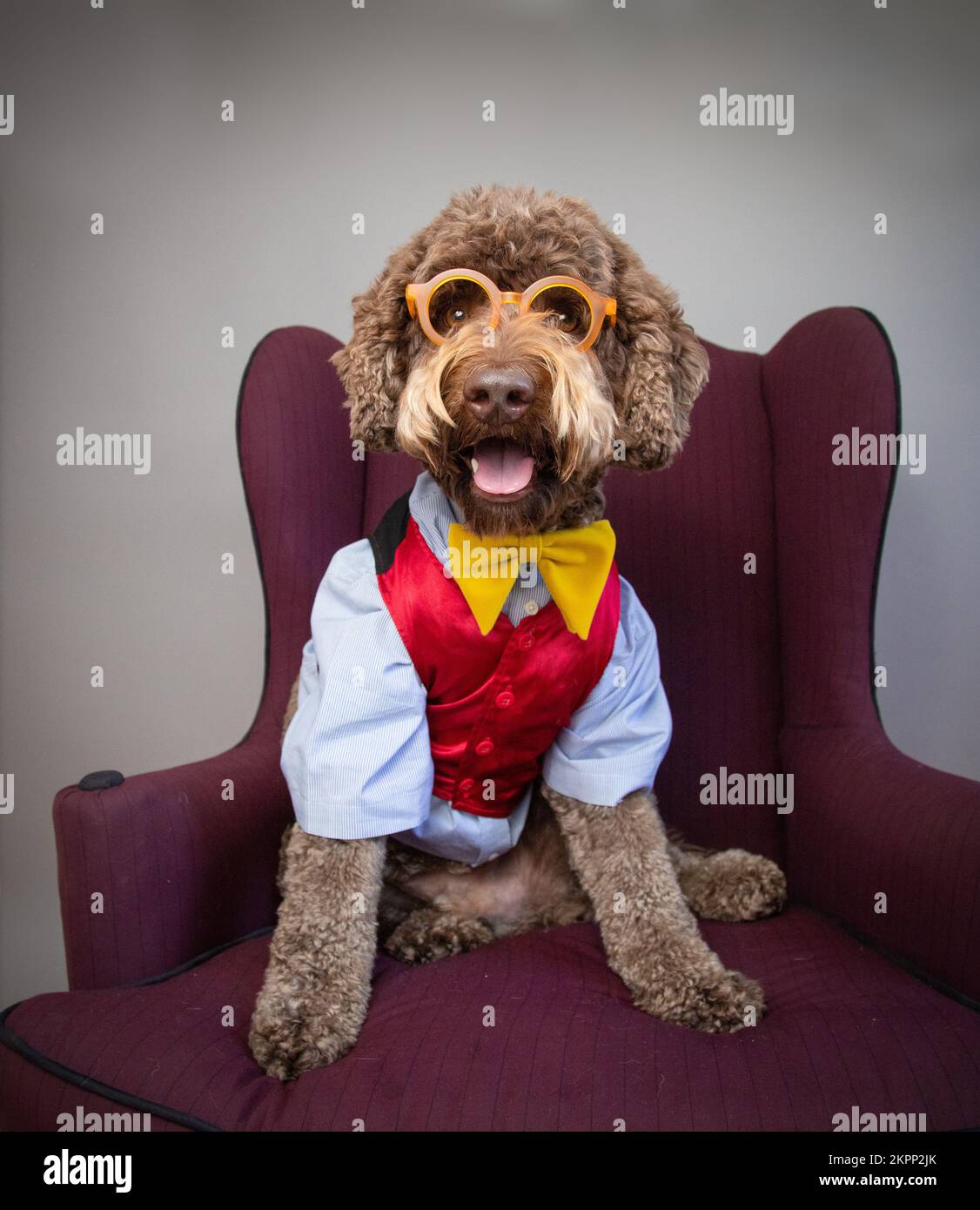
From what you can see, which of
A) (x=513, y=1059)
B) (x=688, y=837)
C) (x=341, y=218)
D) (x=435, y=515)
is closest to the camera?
(x=513, y=1059)

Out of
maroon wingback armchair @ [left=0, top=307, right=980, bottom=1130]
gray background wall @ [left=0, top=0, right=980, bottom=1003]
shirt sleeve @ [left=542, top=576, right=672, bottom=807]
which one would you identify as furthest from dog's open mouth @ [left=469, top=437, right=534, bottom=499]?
gray background wall @ [left=0, top=0, right=980, bottom=1003]

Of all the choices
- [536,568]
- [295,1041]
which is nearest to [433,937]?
[295,1041]

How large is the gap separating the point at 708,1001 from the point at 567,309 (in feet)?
3.19

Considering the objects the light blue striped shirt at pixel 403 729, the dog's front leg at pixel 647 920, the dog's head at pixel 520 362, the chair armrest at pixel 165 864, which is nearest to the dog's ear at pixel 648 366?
the dog's head at pixel 520 362

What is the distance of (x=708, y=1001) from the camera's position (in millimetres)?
1306

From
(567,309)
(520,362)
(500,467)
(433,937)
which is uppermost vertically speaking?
(567,309)

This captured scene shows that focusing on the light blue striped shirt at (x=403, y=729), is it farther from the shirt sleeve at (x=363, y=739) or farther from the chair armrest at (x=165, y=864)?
the chair armrest at (x=165, y=864)

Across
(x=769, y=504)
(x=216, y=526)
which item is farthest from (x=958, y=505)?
(x=216, y=526)

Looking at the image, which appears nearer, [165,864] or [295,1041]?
[295,1041]

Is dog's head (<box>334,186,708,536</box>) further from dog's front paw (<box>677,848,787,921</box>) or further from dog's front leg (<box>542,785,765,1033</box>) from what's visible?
dog's front paw (<box>677,848,787,921</box>)

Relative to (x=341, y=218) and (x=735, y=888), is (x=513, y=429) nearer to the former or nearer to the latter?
(x=735, y=888)

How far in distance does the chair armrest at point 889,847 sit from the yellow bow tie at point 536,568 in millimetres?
554

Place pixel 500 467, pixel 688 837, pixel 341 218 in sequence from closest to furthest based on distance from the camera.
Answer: pixel 500 467 < pixel 688 837 < pixel 341 218
